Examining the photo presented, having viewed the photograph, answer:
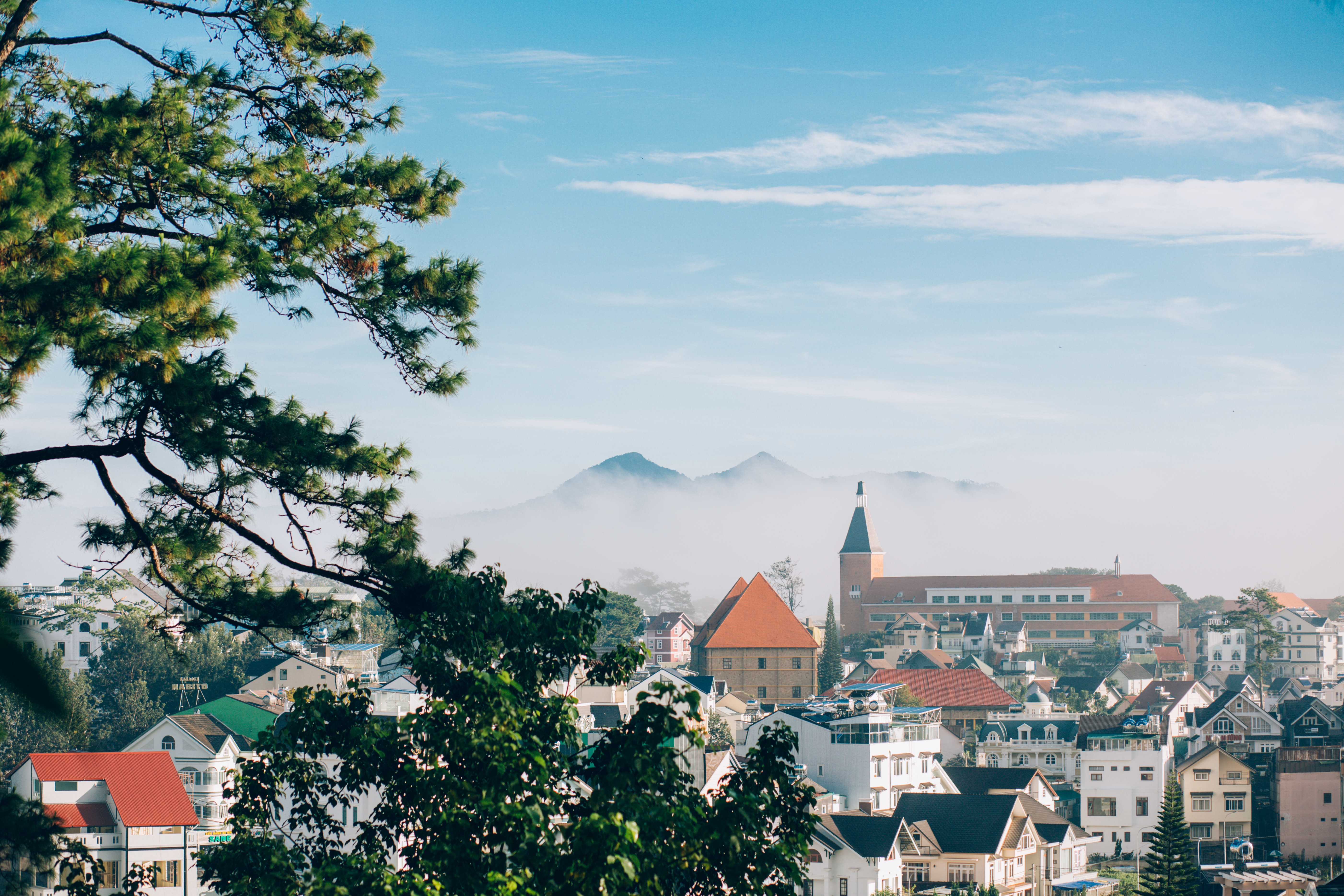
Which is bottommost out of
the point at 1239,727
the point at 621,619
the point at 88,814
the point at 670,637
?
the point at 88,814

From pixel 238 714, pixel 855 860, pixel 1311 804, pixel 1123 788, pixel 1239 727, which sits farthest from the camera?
pixel 1239 727

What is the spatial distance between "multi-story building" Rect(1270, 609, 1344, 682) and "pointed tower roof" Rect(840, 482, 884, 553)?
32.9 metres

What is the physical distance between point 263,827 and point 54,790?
24716 millimetres

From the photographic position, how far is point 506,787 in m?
6.54

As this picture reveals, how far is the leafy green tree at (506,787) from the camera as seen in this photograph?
625 centimetres

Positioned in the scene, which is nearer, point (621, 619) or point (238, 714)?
point (238, 714)

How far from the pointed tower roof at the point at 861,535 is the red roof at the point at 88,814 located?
8805cm

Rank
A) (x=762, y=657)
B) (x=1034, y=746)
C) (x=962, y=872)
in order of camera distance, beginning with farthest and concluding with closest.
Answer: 1. (x=762, y=657)
2. (x=1034, y=746)
3. (x=962, y=872)

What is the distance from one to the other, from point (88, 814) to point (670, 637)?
63933 millimetres

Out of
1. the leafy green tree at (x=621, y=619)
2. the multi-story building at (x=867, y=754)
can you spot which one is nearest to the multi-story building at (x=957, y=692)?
the multi-story building at (x=867, y=754)

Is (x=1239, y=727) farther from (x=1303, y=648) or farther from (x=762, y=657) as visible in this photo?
(x=1303, y=648)

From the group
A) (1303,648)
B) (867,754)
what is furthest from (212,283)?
(1303,648)

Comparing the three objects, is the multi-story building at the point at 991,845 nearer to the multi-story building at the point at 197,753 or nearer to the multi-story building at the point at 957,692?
the multi-story building at the point at 197,753

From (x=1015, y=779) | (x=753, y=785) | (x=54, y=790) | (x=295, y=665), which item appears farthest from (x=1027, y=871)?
(x=295, y=665)
